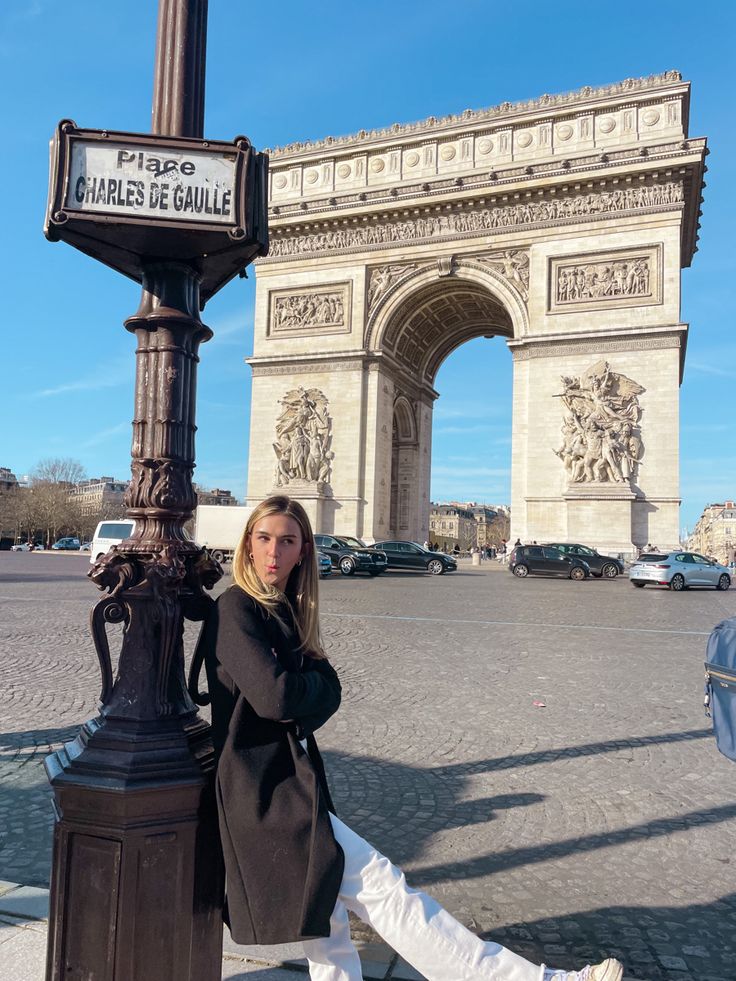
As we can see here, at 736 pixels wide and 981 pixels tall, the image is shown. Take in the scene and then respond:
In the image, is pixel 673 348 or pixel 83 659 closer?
pixel 83 659

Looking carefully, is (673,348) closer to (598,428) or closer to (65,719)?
(598,428)

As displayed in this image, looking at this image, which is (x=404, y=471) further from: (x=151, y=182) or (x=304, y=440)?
(x=151, y=182)

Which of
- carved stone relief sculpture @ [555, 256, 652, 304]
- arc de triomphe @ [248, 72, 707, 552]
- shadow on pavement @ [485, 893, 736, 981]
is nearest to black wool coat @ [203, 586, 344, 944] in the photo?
shadow on pavement @ [485, 893, 736, 981]

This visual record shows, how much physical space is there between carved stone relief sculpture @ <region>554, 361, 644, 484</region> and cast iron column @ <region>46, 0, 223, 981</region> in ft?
73.1

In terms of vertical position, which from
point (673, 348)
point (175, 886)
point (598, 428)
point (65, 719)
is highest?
point (673, 348)

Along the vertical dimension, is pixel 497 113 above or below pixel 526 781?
above

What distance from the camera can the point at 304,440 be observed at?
2731 cm

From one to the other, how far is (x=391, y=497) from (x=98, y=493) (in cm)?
8691

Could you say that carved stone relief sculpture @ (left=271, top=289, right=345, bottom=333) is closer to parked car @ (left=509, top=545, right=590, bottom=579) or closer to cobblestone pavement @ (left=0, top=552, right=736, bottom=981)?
parked car @ (left=509, top=545, right=590, bottom=579)

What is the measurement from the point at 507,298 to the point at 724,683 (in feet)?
82.9

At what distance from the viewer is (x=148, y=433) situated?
2010 mm

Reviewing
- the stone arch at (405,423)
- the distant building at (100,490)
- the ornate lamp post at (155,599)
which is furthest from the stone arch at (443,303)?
the distant building at (100,490)

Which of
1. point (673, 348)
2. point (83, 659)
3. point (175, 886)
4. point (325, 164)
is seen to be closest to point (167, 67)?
point (175, 886)

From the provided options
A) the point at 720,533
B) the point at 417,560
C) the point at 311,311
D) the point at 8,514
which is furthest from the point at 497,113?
the point at 720,533
